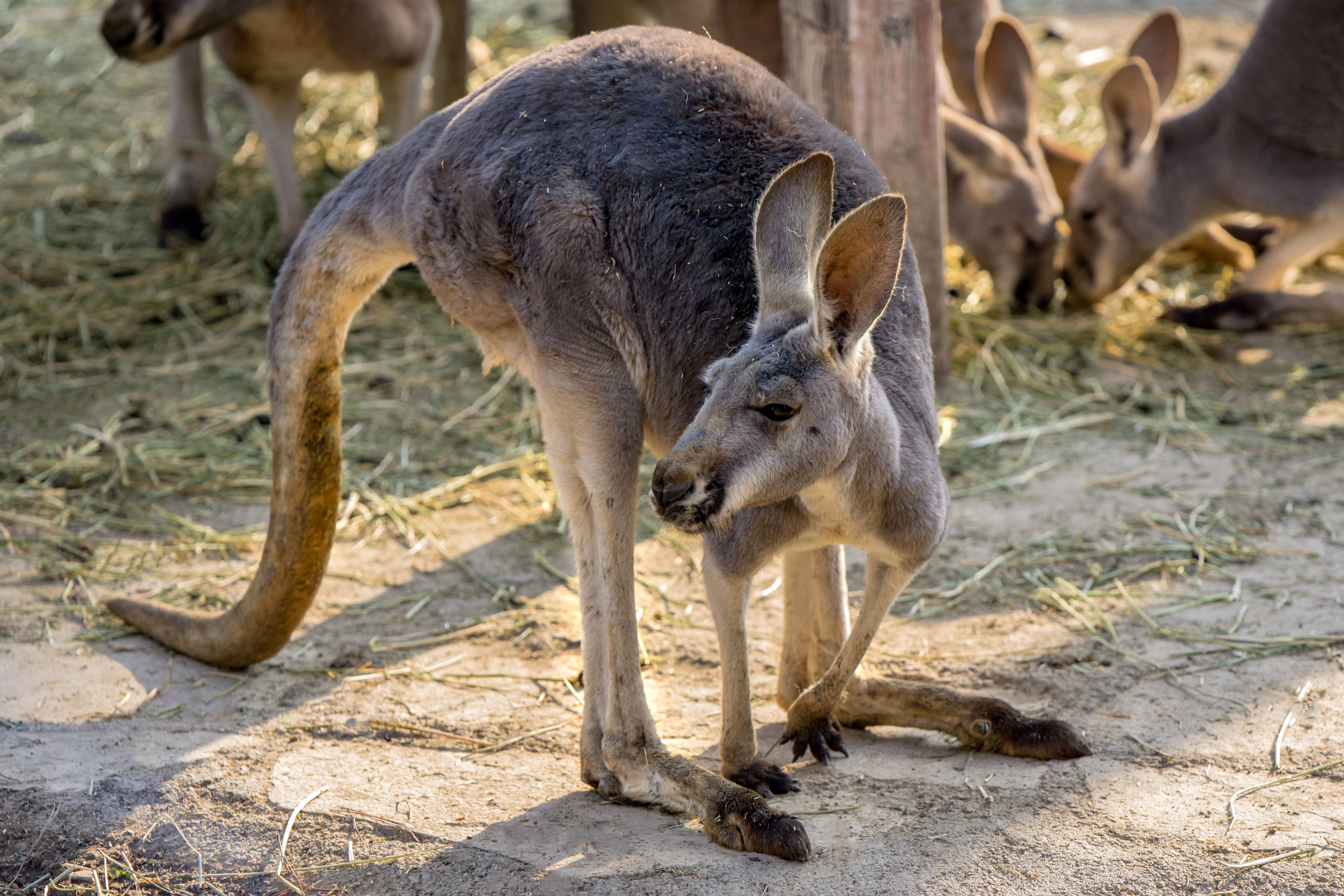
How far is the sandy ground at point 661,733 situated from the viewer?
94.5 inches

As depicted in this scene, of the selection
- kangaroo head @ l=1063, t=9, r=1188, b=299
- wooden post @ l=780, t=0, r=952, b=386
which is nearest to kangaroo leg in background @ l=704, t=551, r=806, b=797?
wooden post @ l=780, t=0, r=952, b=386

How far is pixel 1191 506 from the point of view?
4141mm

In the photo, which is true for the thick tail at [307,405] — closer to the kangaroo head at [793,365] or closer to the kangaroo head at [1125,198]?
the kangaroo head at [793,365]

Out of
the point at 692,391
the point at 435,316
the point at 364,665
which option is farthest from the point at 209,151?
the point at 692,391

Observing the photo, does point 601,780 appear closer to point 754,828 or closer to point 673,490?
point 754,828

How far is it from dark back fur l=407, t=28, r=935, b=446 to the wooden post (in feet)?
5.06

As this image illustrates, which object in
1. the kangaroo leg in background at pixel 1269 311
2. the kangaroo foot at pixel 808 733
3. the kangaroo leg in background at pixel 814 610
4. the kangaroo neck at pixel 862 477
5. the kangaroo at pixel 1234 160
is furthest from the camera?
the kangaroo at pixel 1234 160

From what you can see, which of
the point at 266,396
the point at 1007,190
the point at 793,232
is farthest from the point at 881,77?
the point at 266,396

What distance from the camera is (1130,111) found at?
19.4 feet

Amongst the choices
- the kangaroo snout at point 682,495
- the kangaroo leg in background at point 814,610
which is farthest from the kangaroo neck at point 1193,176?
the kangaroo snout at point 682,495

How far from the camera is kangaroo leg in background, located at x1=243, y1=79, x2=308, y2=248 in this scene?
5707mm

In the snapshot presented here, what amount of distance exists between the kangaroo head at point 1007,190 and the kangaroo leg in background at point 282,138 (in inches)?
120

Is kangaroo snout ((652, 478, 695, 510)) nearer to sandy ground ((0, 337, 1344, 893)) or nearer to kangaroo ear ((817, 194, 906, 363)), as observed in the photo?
kangaroo ear ((817, 194, 906, 363))

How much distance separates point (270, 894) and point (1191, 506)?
3103 mm
